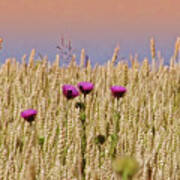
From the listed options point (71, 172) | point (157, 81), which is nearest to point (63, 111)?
point (71, 172)

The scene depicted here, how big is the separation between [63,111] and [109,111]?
37cm

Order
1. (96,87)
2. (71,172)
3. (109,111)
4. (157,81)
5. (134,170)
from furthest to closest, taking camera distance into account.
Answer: (157,81) → (96,87) → (109,111) → (71,172) → (134,170)

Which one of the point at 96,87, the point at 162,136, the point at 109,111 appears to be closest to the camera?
the point at 162,136

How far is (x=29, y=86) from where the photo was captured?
282 cm

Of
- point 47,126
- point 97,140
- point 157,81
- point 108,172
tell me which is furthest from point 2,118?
point 157,81

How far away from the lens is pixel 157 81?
10.3 ft

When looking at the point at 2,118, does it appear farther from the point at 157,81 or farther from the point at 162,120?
the point at 157,81

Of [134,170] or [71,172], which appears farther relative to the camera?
[71,172]

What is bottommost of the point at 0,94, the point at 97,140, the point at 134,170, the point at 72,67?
the point at 134,170

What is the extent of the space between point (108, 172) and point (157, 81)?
2061 mm

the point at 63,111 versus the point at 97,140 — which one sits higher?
the point at 63,111

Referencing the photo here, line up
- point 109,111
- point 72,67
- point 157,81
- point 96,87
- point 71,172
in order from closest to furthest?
point 71,172, point 109,111, point 96,87, point 157,81, point 72,67

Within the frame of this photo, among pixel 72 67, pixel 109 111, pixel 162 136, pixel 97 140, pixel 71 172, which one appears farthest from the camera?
pixel 72 67

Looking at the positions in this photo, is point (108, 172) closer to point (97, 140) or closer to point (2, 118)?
point (97, 140)
